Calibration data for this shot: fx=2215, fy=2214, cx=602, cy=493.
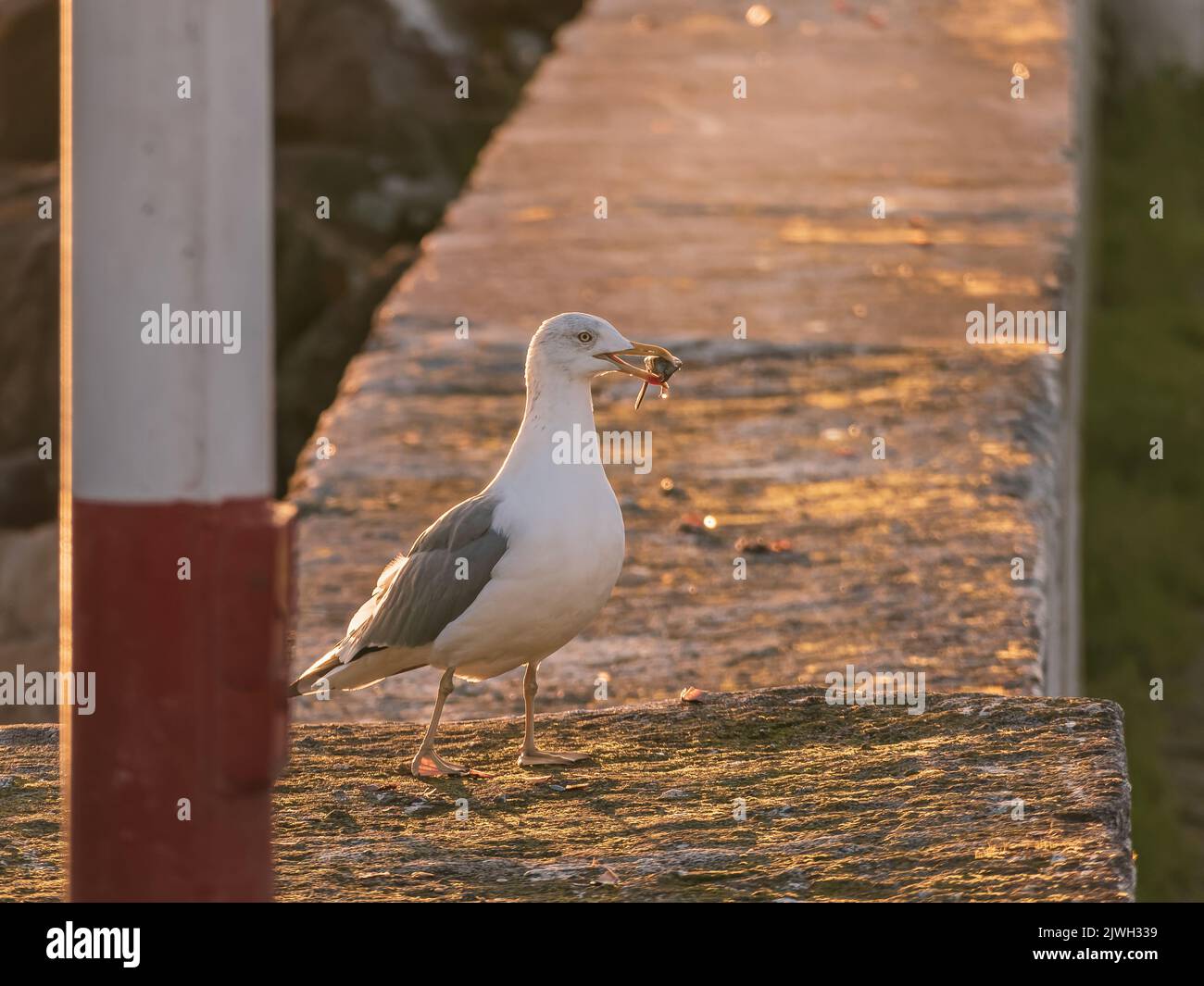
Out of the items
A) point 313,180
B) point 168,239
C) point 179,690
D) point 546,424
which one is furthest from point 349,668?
point 313,180

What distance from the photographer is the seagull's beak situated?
4.04 metres

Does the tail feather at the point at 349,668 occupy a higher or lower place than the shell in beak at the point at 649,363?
lower

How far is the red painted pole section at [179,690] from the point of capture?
2258 millimetres

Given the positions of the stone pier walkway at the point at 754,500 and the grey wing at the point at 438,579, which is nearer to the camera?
the stone pier walkway at the point at 754,500

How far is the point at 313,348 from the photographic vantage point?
441 inches

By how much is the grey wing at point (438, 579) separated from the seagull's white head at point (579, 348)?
0.27 meters

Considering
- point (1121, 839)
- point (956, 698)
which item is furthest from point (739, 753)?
point (1121, 839)

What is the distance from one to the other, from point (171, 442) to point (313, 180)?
33.5ft

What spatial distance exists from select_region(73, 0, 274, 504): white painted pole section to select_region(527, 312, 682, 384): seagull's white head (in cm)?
180

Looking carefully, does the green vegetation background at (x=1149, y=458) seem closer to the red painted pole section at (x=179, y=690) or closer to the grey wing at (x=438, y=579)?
the grey wing at (x=438, y=579)

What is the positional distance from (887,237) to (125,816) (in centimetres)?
728

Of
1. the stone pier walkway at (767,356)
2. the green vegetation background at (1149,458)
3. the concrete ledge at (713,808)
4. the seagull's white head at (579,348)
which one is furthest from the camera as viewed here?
the green vegetation background at (1149,458)

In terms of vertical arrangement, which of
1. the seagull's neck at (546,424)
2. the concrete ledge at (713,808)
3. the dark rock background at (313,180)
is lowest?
the concrete ledge at (713,808)

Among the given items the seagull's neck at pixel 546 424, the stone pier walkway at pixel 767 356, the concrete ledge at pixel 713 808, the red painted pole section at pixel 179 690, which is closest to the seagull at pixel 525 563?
the seagull's neck at pixel 546 424
